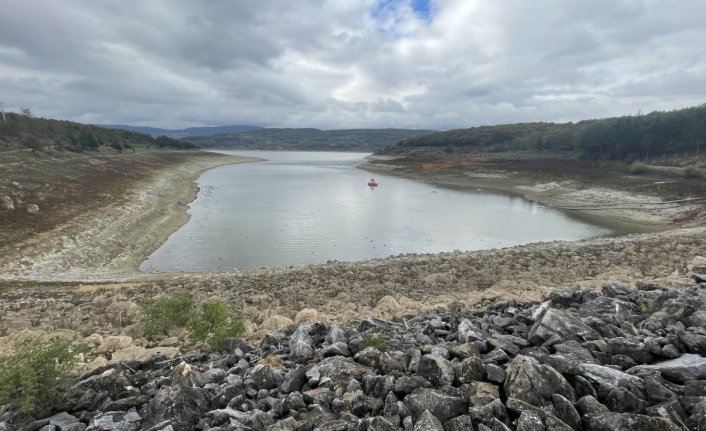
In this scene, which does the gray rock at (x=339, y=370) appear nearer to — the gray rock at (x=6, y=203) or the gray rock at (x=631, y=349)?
the gray rock at (x=631, y=349)

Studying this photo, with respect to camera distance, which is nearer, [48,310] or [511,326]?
[511,326]

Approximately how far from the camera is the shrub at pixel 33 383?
5.19m

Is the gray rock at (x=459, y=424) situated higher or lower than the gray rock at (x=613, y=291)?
higher

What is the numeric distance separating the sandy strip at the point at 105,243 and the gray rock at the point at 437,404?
699 inches

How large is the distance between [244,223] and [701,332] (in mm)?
30877

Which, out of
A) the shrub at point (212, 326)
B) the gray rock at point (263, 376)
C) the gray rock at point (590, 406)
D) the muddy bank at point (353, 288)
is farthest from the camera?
the muddy bank at point (353, 288)

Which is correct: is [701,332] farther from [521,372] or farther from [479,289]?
[479,289]

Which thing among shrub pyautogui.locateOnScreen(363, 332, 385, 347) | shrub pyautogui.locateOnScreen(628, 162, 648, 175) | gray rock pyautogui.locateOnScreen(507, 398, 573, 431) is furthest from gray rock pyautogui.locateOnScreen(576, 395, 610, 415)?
shrub pyautogui.locateOnScreen(628, 162, 648, 175)

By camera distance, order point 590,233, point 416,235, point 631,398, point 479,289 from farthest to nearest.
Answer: point 590,233
point 416,235
point 479,289
point 631,398

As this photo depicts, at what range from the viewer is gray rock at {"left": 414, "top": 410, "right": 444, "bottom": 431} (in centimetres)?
400

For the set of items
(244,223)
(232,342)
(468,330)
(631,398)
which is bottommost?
(244,223)

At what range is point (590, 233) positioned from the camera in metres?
32.2

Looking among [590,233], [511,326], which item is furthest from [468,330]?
[590,233]

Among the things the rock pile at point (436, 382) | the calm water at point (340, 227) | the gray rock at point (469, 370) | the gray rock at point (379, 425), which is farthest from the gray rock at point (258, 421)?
the calm water at point (340, 227)
